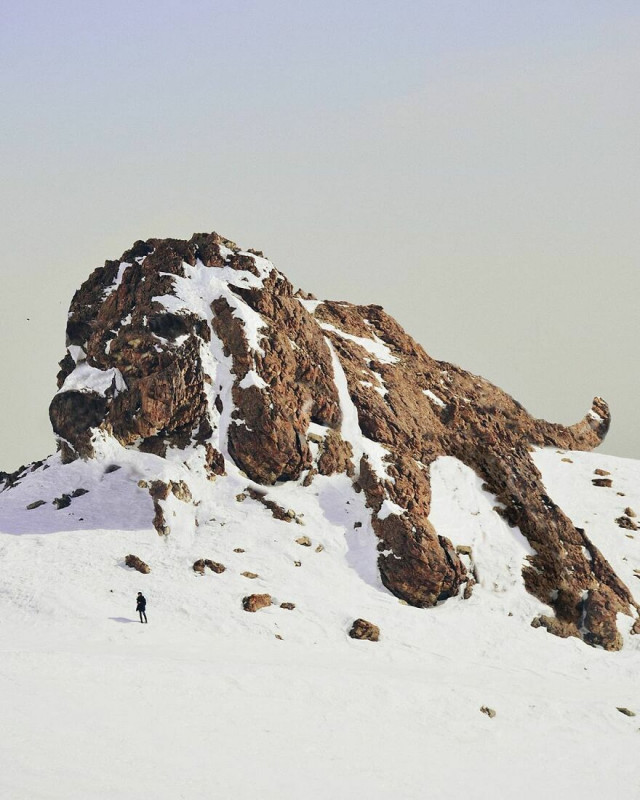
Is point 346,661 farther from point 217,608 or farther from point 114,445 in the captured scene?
point 114,445

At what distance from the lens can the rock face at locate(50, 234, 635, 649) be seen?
4538 centimetres

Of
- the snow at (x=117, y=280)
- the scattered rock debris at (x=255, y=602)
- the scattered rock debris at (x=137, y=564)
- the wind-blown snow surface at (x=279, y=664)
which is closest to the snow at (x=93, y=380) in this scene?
the wind-blown snow surface at (x=279, y=664)

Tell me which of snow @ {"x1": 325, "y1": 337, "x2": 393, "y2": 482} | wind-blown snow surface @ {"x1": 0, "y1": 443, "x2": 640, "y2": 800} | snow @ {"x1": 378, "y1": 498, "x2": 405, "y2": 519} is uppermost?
snow @ {"x1": 325, "y1": 337, "x2": 393, "y2": 482}

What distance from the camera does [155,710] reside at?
1126 inches

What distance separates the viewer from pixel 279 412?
4916 centimetres

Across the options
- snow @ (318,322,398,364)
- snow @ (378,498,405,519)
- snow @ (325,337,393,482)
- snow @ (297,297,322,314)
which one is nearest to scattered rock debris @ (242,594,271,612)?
snow @ (378,498,405,519)

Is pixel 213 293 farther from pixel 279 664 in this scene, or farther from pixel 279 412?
pixel 279 664

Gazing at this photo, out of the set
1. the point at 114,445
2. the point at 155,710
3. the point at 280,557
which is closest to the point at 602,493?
the point at 280,557

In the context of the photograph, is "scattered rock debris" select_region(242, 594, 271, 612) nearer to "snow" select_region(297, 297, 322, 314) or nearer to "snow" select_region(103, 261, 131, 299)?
"snow" select_region(103, 261, 131, 299)

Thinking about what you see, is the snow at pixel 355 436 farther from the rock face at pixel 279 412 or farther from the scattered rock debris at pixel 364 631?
the scattered rock debris at pixel 364 631

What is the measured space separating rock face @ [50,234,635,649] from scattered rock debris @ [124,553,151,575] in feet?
10.3

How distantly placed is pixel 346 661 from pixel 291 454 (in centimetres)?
1572

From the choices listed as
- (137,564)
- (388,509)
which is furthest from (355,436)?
(137,564)

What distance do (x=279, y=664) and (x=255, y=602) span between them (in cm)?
529
